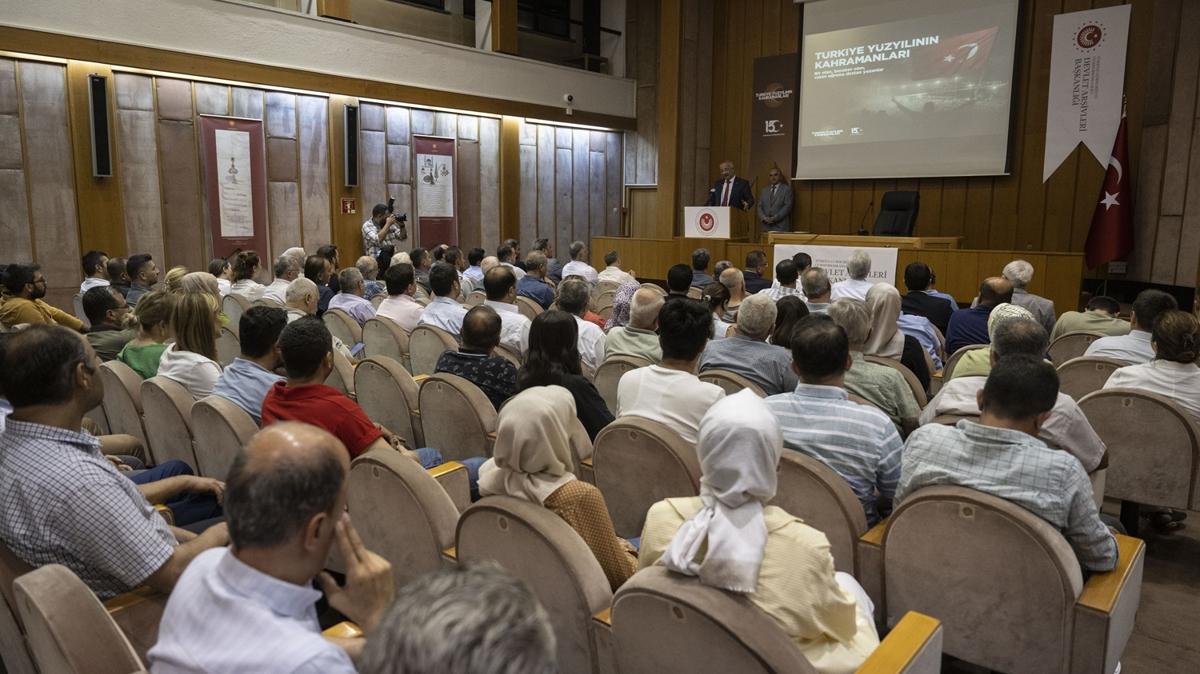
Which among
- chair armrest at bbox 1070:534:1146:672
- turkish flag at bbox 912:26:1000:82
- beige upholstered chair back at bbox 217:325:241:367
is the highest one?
turkish flag at bbox 912:26:1000:82

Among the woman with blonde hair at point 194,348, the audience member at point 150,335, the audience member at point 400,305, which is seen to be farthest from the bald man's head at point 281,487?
the audience member at point 400,305

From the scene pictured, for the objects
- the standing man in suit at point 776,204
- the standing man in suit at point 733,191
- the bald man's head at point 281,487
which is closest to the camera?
the bald man's head at point 281,487

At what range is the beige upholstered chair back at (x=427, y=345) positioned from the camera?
15.9 ft

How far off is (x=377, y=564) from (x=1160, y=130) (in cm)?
1065

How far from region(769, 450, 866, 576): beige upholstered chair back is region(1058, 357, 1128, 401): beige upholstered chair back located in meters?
2.01

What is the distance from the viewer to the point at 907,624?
1.72 metres

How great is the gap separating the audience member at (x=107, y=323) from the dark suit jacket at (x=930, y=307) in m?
5.20

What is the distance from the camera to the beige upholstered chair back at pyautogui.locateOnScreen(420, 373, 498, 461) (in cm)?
327

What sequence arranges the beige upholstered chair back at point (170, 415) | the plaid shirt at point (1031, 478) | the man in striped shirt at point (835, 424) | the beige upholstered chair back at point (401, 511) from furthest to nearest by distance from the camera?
the beige upholstered chair back at point (170, 415)
the man in striped shirt at point (835, 424)
the beige upholstered chair back at point (401, 511)
the plaid shirt at point (1031, 478)

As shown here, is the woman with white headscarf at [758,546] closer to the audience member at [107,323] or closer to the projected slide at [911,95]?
the audience member at [107,323]

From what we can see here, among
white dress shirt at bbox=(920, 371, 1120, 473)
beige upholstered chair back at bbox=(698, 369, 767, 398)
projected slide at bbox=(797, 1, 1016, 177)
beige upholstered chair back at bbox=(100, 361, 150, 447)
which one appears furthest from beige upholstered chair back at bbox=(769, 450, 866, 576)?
projected slide at bbox=(797, 1, 1016, 177)

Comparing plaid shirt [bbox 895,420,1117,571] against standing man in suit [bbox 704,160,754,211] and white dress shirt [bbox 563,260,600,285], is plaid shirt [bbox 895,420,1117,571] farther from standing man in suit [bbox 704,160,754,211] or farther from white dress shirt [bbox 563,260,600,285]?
standing man in suit [bbox 704,160,754,211]

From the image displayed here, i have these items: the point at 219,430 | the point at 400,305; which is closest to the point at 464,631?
the point at 219,430

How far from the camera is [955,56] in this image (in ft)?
34.1
